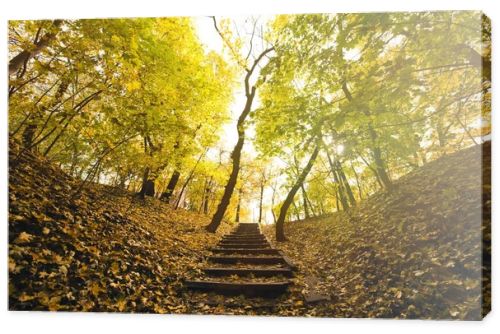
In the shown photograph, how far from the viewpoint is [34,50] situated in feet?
13.6

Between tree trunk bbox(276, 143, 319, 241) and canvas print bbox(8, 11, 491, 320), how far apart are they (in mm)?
74

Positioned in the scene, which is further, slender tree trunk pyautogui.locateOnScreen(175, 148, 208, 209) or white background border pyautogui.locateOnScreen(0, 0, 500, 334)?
slender tree trunk pyautogui.locateOnScreen(175, 148, 208, 209)

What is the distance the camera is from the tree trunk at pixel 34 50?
4070 millimetres

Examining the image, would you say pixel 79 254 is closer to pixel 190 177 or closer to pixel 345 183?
pixel 190 177

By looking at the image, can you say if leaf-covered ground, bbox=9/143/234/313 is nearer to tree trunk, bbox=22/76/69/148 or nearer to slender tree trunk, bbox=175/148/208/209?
tree trunk, bbox=22/76/69/148

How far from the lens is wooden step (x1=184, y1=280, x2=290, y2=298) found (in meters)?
3.74

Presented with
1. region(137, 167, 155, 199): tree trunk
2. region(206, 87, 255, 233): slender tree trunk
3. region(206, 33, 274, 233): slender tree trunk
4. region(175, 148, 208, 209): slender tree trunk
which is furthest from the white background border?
region(175, 148, 208, 209): slender tree trunk

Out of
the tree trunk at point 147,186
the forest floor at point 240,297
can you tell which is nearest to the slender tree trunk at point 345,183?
the forest floor at point 240,297

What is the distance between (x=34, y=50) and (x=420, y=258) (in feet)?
19.1

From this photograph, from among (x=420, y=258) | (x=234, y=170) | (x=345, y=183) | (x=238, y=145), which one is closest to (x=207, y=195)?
(x=234, y=170)

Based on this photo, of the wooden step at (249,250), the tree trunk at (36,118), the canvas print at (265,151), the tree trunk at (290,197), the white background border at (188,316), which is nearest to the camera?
the canvas print at (265,151)

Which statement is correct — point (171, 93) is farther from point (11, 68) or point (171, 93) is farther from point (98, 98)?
point (11, 68)

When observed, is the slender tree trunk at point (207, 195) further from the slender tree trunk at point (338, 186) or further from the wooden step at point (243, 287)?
the wooden step at point (243, 287)

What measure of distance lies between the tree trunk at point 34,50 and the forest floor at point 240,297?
1.22 meters
